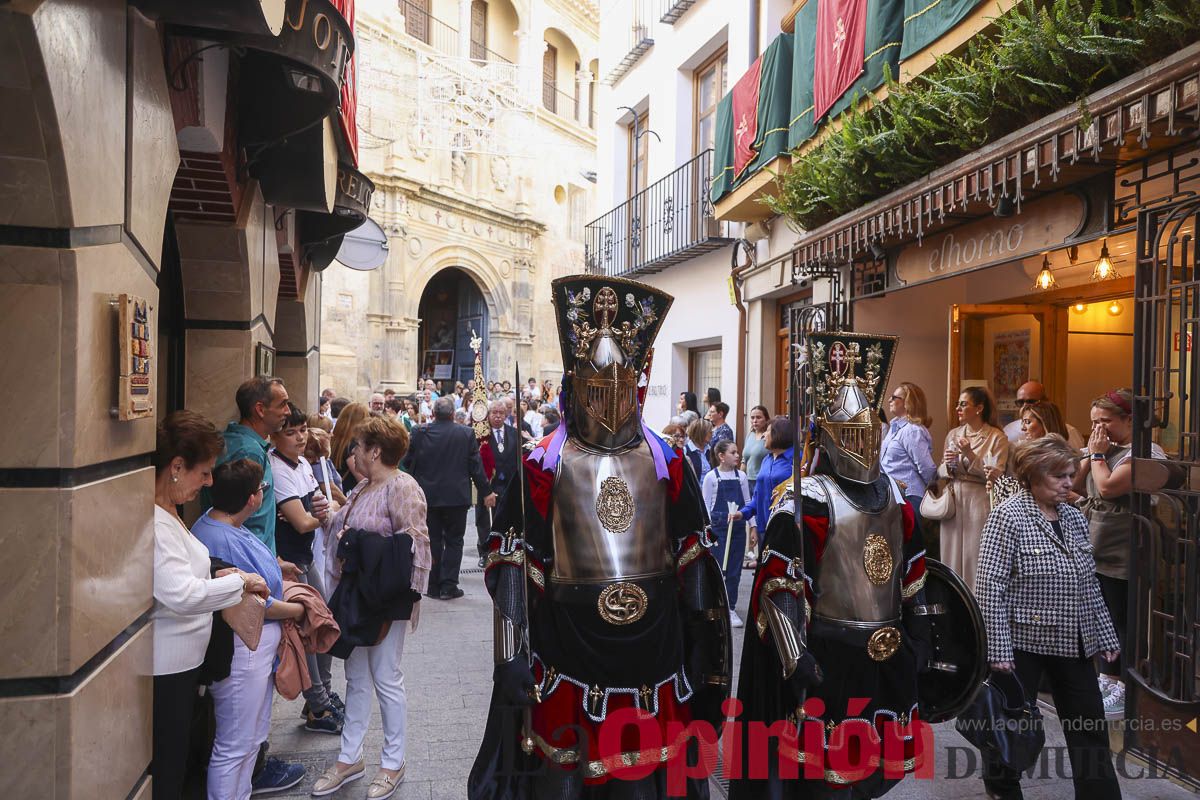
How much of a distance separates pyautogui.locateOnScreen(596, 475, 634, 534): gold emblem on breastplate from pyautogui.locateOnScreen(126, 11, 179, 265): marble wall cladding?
1864 mm

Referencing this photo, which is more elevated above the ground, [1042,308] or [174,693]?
[1042,308]

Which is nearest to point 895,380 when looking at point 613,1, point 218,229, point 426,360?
point 218,229

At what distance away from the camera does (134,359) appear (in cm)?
256

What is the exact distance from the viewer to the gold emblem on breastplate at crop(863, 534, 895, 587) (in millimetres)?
3281

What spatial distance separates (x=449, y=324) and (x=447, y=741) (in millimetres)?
25834

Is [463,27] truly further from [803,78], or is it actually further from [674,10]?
[803,78]

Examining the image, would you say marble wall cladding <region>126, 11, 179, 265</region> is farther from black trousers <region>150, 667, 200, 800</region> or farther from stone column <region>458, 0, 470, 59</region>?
stone column <region>458, 0, 470, 59</region>

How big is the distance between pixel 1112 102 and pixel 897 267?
3423mm

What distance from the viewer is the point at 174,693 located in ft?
9.84

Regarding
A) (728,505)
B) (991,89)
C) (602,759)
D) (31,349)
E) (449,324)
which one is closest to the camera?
(31,349)

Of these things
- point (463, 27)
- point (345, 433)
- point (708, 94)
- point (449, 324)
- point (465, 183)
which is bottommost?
point (345, 433)

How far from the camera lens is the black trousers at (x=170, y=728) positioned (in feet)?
9.78

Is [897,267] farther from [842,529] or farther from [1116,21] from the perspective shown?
[842,529]

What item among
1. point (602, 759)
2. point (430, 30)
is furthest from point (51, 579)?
point (430, 30)
